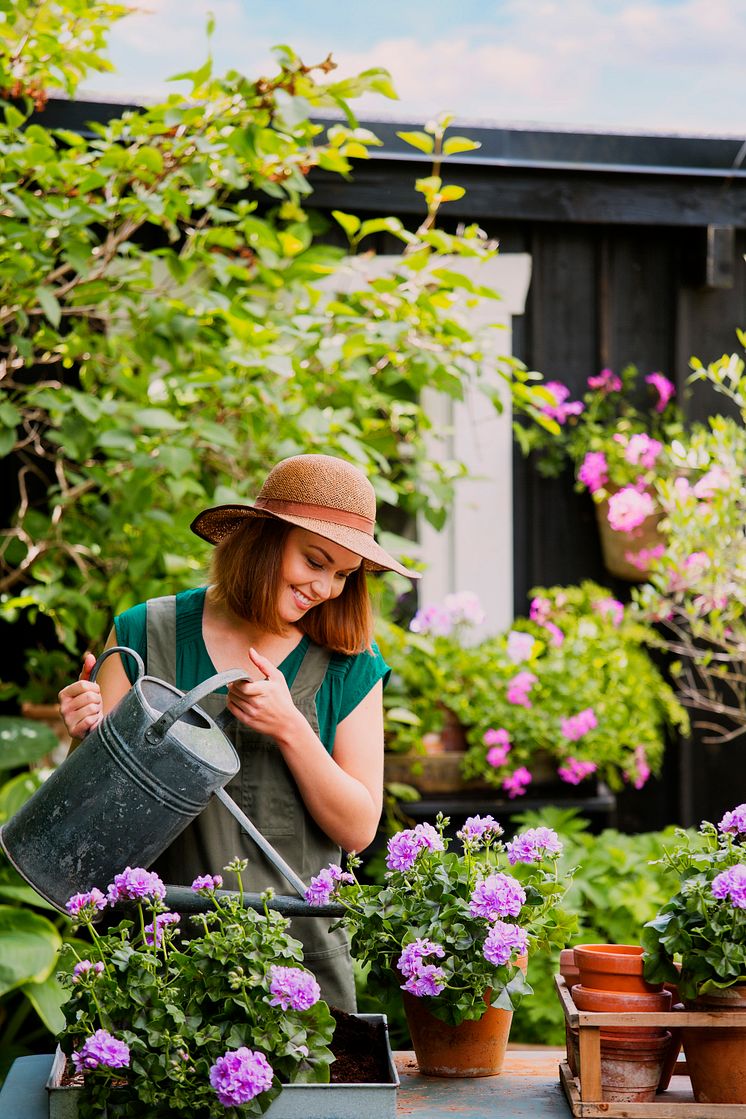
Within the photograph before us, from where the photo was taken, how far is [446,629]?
12.6ft

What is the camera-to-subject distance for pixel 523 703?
11.7 ft

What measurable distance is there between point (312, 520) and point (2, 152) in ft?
4.89

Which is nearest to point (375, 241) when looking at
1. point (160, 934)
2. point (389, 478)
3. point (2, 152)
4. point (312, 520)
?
point (389, 478)

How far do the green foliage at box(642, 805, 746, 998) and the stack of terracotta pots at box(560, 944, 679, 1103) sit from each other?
0.02 metres

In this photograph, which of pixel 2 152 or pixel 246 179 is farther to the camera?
pixel 246 179

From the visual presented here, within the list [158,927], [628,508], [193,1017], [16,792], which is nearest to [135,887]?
[158,927]

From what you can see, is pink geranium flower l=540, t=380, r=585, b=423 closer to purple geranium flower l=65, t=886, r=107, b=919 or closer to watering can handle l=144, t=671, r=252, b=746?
watering can handle l=144, t=671, r=252, b=746

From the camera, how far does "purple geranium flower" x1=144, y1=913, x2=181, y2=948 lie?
1245mm

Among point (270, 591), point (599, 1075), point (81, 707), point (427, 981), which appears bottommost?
point (599, 1075)

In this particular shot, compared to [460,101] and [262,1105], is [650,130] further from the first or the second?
[262,1105]

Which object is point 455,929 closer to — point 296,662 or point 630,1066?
point 630,1066

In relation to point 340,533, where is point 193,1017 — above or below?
below

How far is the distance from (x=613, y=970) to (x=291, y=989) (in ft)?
1.22

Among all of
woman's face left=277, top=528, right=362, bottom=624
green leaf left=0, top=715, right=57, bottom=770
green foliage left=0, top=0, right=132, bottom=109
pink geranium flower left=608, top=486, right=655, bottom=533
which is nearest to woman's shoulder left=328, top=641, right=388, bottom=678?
woman's face left=277, top=528, right=362, bottom=624
